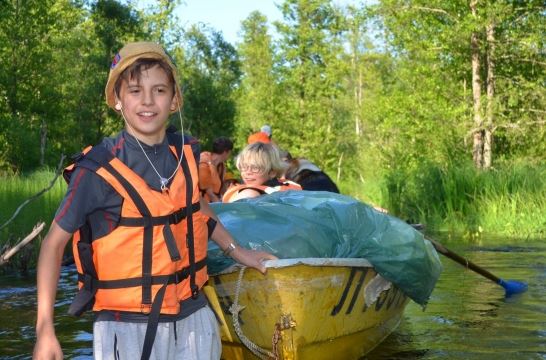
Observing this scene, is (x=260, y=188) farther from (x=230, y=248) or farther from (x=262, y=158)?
(x=230, y=248)

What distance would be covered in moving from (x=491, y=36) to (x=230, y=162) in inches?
599

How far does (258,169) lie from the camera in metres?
6.00

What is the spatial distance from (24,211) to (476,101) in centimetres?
1353

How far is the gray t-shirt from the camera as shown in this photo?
2775mm

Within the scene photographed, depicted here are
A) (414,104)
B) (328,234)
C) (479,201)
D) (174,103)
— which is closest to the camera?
(174,103)

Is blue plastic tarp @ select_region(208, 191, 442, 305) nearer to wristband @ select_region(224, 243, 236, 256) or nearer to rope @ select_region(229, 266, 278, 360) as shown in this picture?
rope @ select_region(229, 266, 278, 360)

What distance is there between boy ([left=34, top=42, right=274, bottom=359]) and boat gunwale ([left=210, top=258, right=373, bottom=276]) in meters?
1.24

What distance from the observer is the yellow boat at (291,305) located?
14.5 ft

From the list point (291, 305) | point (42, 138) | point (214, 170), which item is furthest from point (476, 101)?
point (291, 305)

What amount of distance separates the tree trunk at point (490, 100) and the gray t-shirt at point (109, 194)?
17.8 m

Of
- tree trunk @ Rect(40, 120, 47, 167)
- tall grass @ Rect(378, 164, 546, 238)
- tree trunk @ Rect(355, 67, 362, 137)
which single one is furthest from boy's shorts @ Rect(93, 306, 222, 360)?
tree trunk @ Rect(355, 67, 362, 137)

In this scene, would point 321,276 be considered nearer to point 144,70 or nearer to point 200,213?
point 200,213

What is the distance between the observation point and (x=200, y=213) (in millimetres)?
3107

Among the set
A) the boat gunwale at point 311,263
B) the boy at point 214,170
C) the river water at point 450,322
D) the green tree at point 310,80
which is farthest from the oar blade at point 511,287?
the green tree at point 310,80
